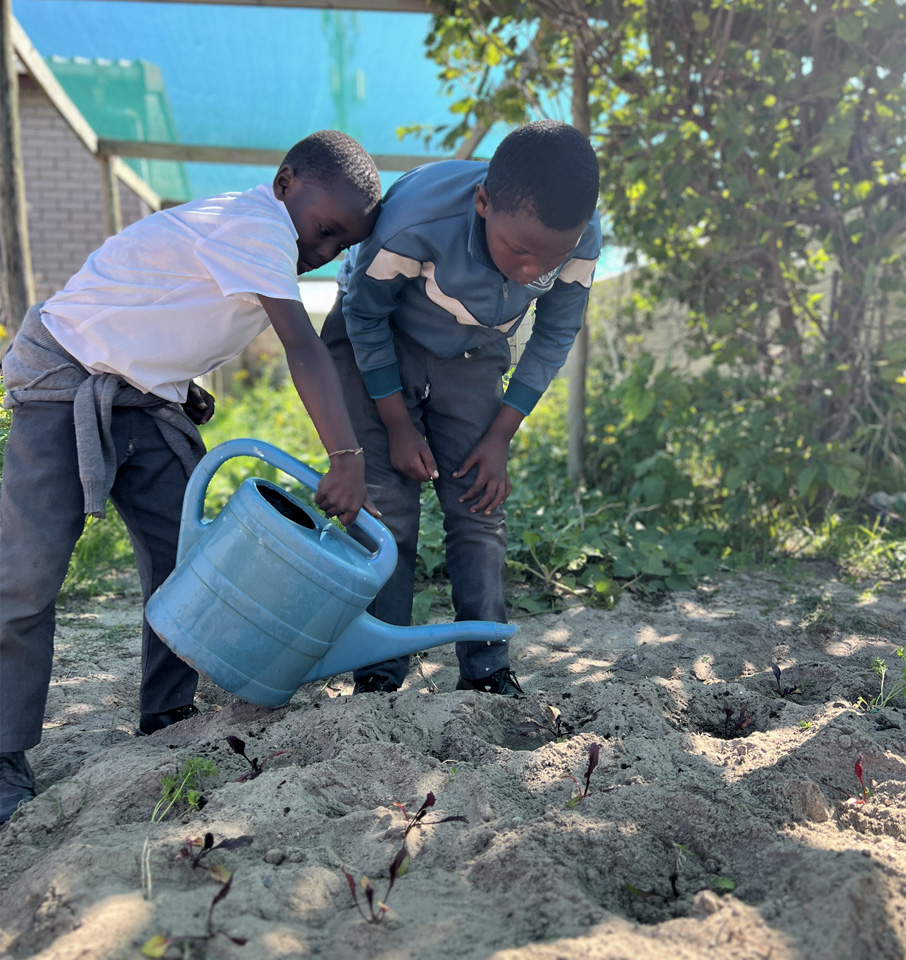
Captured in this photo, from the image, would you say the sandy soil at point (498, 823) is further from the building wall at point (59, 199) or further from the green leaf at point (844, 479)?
the building wall at point (59, 199)

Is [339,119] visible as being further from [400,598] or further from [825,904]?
[825,904]

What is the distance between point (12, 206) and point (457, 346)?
3.13m

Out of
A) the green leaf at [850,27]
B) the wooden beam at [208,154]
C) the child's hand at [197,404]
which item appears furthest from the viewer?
the wooden beam at [208,154]

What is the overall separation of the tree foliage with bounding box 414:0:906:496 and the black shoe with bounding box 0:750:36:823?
3.15 m

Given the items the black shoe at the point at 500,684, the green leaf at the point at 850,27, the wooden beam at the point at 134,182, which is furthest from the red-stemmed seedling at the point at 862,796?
the wooden beam at the point at 134,182

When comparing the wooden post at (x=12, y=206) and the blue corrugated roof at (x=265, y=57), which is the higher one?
the blue corrugated roof at (x=265, y=57)

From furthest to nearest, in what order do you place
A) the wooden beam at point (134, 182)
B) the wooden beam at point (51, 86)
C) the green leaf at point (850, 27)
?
the wooden beam at point (134, 182)
the wooden beam at point (51, 86)
the green leaf at point (850, 27)

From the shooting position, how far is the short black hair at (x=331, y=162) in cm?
176

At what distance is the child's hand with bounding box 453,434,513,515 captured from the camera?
6.93ft

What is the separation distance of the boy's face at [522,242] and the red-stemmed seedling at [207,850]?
4.00 feet

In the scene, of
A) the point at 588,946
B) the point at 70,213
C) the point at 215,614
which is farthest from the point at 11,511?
the point at 70,213

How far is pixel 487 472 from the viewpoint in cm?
211

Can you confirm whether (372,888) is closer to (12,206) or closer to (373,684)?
(373,684)

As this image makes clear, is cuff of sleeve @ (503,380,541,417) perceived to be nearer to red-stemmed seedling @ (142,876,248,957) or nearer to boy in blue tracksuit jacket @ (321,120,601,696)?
boy in blue tracksuit jacket @ (321,120,601,696)
